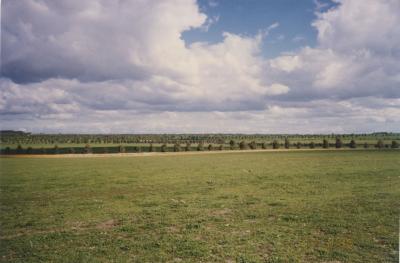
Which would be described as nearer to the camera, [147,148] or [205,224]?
[205,224]

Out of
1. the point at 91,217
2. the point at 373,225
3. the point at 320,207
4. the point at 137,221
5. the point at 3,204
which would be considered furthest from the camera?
the point at 3,204

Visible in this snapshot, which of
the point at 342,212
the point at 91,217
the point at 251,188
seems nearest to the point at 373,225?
the point at 342,212

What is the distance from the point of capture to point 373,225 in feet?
48.1

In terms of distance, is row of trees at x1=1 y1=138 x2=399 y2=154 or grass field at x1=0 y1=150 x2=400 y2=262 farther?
row of trees at x1=1 y1=138 x2=399 y2=154

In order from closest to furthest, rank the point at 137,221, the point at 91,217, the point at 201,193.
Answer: the point at 137,221, the point at 91,217, the point at 201,193

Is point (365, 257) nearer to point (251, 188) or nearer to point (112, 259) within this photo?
point (112, 259)

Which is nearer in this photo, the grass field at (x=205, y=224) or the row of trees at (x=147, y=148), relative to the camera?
the grass field at (x=205, y=224)

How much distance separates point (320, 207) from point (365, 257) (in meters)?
7.99

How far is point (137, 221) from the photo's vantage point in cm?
1645

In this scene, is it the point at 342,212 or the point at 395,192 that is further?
the point at 395,192

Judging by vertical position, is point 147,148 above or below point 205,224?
below

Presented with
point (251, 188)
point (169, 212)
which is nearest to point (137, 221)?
point (169, 212)

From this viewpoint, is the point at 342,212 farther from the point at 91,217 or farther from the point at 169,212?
the point at 91,217

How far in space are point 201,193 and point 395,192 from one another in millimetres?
14961
